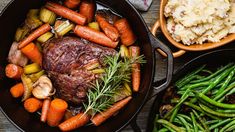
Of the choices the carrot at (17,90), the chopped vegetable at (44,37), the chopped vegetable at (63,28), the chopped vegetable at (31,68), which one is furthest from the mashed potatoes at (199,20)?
the carrot at (17,90)

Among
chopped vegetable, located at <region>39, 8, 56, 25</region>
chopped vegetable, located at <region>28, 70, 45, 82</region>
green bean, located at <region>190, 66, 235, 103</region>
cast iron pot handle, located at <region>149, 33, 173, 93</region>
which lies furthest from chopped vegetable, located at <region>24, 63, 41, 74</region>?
green bean, located at <region>190, 66, 235, 103</region>

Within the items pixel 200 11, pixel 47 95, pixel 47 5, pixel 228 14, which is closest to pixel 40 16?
pixel 47 5

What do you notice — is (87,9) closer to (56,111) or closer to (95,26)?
(95,26)

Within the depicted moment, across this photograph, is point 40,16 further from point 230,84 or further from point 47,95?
point 230,84

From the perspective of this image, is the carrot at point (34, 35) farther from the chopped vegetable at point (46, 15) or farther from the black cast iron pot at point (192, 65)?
the black cast iron pot at point (192, 65)

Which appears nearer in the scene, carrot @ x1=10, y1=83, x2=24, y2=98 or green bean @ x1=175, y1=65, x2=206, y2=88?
carrot @ x1=10, y1=83, x2=24, y2=98

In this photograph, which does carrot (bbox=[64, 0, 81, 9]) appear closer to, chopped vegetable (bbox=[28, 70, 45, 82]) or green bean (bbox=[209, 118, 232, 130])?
chopped vegetable (bbox=[28, 70, 45, 82])
